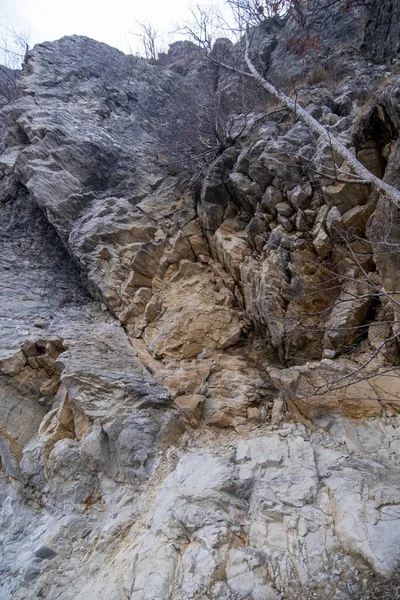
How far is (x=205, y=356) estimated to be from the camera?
6012 mm

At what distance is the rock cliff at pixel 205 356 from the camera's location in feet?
11.1

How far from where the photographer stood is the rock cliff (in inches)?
133

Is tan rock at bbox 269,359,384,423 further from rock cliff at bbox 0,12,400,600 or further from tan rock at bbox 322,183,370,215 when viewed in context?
tan rock at bbox 322,183,370,215

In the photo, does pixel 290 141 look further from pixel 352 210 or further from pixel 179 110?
pixel 179 110

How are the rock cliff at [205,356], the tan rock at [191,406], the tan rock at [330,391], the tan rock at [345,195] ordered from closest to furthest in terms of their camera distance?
1. the rock cliff at [205,356]
2. the tan rock at [330,391]
3. the tan rock at [191,406]
4. the tan rock at [345,195]

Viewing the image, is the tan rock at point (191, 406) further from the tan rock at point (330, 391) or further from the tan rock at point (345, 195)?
the tan rock at point (345, 195)

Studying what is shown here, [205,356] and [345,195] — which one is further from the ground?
[345,195]

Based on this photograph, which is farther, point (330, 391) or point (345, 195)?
point (345, 195)

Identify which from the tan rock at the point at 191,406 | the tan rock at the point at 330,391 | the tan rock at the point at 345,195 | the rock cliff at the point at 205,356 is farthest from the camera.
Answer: the tan rock at the point at 345,195

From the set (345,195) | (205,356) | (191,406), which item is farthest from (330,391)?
(345,195)

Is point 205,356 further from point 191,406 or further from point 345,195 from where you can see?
point 345,195

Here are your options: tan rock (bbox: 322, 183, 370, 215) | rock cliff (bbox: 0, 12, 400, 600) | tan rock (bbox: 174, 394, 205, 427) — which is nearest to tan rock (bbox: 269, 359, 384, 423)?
rock cliff (bbox: 0, 12, 400, 600)

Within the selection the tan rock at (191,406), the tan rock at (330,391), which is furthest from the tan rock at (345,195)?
the tan rock at (191,406)

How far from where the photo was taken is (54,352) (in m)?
5.88
